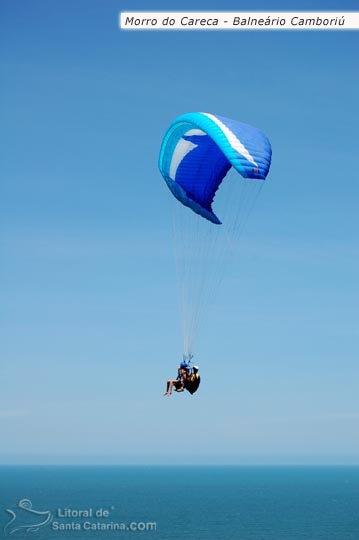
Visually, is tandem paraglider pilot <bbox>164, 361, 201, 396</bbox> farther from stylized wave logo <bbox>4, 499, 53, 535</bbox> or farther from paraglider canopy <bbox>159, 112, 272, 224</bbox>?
stylized wave logo <bbox>4, 499, 53, 535</bbox>

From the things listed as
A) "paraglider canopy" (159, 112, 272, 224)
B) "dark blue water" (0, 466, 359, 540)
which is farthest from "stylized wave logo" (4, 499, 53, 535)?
"paraglider canopy" (159, 112, 272, 224)

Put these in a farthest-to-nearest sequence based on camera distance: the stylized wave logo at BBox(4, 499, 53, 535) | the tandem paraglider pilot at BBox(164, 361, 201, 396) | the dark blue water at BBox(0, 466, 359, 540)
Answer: the stylized wave logo at BBox(4, 499, 53, 535) < the dark blue water at BBox(0, 466, 359, 540) < the tandem paraglider pilot at BBox(164, 361, 201, 396)

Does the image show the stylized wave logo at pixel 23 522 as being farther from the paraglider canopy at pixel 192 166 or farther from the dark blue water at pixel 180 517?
the paraglider canopy at pixel 192 166

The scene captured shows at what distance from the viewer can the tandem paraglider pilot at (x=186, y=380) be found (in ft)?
72.2

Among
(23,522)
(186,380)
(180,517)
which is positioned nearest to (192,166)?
(186,380)

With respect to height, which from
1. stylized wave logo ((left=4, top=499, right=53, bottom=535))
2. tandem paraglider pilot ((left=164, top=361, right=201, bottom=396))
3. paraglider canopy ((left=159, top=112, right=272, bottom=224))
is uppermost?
paraglider canopy ((left=159, top=112, right=272, bottom=224))

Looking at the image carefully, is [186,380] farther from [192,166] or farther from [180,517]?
[180,517]

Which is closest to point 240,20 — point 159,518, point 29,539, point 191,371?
point 191,371

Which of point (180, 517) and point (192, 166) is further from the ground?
point (192, 166)

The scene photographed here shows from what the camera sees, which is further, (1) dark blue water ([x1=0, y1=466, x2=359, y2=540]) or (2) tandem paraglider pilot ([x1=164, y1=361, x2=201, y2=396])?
(1) dark blue water ([x1=0, y1=466, x2=359, y2=540])

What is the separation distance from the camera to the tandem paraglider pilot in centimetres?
2202

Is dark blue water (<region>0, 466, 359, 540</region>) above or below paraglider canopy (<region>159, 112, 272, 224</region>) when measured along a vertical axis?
below

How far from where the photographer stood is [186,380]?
2208cm

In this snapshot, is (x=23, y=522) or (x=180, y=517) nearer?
(x=23, y=522)
